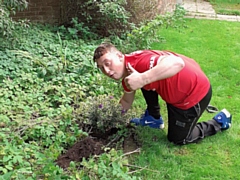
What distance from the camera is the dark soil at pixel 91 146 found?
262 cm

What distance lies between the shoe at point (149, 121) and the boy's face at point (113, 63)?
76cm

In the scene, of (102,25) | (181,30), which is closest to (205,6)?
(181,30)

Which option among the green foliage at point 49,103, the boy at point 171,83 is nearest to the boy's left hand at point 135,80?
the boy at point 171,83

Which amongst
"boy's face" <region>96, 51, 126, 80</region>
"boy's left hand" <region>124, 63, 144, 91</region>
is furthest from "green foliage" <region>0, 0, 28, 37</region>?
"boy's left hand" <region>124, 63, 144, 91</region>

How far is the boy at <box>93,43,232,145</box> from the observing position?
98.0 inches

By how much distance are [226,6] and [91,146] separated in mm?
6939

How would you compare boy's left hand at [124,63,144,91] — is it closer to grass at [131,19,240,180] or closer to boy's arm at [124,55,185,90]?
boy's arm at [124,55,185,90]

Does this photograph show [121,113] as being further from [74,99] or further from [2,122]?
[2,122]

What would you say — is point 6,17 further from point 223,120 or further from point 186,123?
point 223,120

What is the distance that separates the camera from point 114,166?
7.23 ft

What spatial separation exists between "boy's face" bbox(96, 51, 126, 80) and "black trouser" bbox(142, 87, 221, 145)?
58cm

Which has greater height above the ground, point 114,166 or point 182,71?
point 182,71

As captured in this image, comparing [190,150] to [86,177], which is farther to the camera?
[190,150]

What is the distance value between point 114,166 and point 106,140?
33.4 inches
